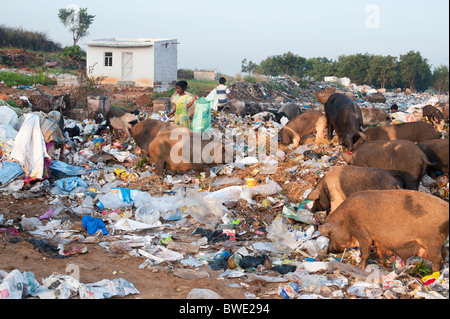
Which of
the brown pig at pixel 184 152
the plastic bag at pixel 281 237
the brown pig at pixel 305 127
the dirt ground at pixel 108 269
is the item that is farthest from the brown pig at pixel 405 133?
the dirt ground at pixel 108 269

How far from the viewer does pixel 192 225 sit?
255 inches

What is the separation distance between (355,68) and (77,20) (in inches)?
1018

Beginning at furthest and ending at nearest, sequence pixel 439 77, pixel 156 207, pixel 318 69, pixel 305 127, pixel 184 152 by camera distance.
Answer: pixel 439 77, pixel 318 69, pixel 305 127, pixel 184 152, pixel 156 207

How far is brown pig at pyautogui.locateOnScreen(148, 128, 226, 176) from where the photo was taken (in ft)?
28.7

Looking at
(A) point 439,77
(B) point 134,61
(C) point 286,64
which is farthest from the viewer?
(A) point 439,77

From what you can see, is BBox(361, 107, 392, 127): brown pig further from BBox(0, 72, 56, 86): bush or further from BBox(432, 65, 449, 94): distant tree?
BBox(432, 65, 449, 94): distant tree

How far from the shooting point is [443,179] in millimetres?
7320

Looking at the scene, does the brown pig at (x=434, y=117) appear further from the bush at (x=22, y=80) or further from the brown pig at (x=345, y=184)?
the bush at (x=22, y=80)

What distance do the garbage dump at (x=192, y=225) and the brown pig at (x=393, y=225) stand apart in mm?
132

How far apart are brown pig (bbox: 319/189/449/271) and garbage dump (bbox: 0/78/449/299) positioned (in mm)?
132

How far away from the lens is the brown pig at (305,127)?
34.1 feet

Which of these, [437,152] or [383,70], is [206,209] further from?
[383,70]

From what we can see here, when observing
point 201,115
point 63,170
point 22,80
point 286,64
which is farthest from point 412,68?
point 63,170

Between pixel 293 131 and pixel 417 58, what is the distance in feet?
127
